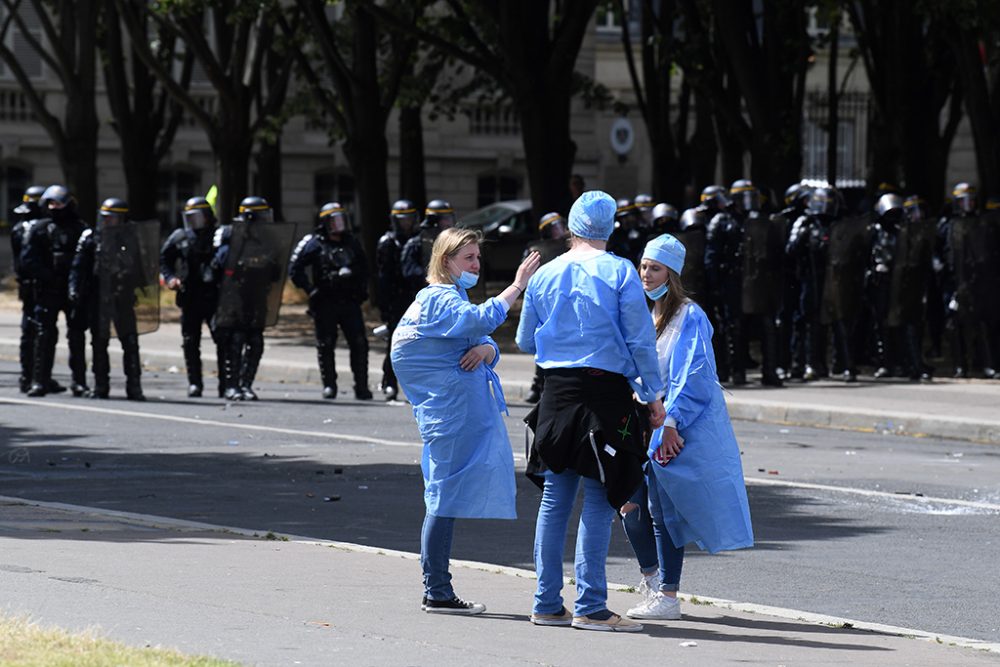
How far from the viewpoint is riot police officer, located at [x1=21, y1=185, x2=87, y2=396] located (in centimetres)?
1828

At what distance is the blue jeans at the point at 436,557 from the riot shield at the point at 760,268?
12.3 metres

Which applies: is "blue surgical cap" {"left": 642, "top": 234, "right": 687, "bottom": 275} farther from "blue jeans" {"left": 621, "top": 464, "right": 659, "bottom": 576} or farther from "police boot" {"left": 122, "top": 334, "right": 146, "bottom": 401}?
"police boot" {"left": 122, "top": 334, "right": 146, "bottom": 401}

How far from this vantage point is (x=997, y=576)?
9102mm

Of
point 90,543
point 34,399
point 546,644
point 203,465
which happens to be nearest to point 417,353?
point 546,644

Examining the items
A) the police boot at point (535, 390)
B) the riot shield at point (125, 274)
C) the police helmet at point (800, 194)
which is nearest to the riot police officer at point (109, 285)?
the riot shield at point (125, 274)

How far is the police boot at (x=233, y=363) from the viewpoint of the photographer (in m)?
18.7

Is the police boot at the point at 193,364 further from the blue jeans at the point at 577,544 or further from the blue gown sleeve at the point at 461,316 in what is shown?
the blue jeans at the point at 577,544

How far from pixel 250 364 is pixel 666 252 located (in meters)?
11.4

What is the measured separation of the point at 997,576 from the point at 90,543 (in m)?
4.02

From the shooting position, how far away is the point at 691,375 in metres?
7.75

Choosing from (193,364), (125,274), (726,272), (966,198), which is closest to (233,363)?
(193,364)

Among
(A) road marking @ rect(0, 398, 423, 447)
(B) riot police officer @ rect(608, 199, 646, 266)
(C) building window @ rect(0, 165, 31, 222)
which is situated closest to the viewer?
(A) road marking @ rect(0, 398, 423, 447)

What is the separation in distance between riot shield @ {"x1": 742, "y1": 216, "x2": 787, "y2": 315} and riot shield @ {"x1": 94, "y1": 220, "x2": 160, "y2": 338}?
5635mm

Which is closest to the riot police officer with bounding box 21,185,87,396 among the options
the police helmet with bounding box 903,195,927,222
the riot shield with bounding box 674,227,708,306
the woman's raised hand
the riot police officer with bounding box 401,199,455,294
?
the riot police officer with bounding box 401,199,455,294
